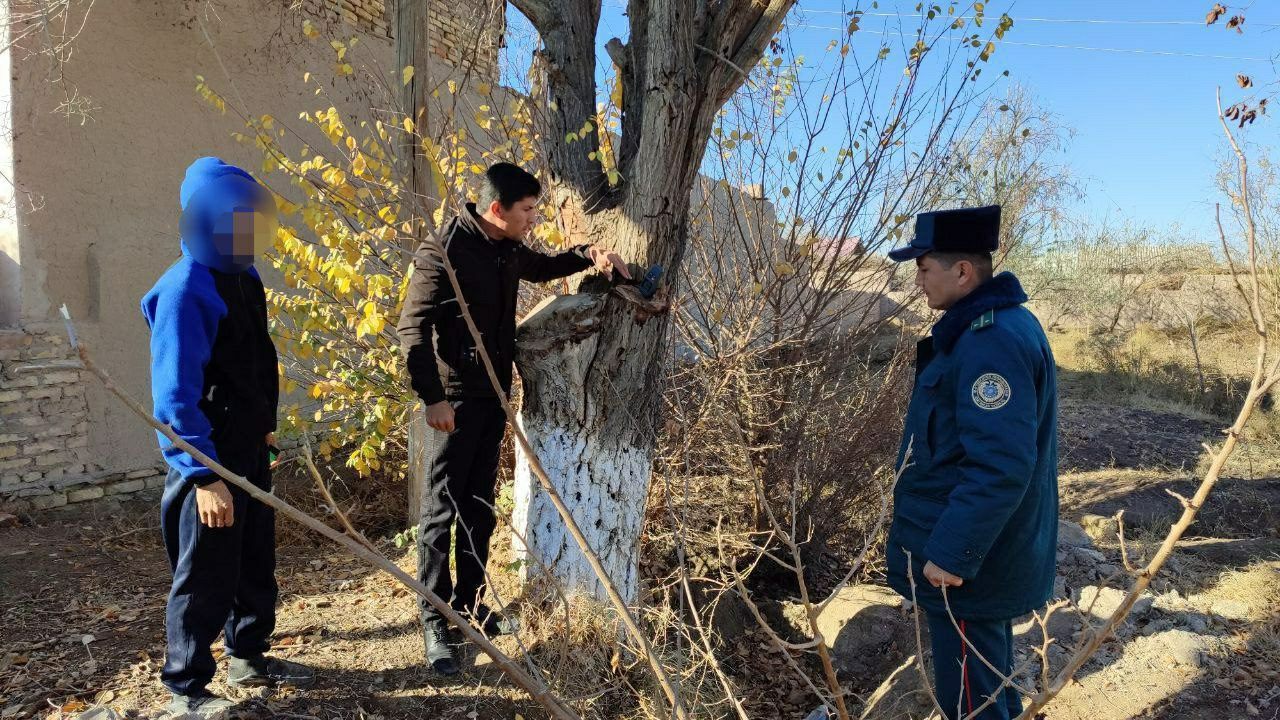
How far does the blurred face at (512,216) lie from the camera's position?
9.53ft

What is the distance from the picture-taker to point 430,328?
9.20 ft

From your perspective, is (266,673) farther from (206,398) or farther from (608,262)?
(608,262)

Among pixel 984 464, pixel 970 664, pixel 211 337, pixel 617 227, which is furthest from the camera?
pixel 617 227

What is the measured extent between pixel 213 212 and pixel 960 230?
7.57 ft

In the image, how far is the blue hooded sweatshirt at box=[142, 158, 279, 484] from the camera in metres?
2.29

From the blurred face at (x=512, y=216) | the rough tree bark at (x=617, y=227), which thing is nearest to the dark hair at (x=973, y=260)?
the rough tree bark at (x=617, y=227)

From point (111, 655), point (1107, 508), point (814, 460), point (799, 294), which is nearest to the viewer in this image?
point (111, 655)

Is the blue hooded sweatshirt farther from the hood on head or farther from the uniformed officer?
the uniformed officer

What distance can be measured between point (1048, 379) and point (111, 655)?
3623 mm

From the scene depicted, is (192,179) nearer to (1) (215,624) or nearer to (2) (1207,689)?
(1) (215,624)

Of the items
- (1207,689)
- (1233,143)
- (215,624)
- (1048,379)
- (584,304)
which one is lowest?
(1207,689)

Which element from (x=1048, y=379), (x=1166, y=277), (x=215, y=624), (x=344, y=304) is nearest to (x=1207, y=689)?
(x=1048, y=379)

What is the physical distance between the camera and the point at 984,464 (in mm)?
2053

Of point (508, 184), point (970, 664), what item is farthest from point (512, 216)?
point (970, 664)
